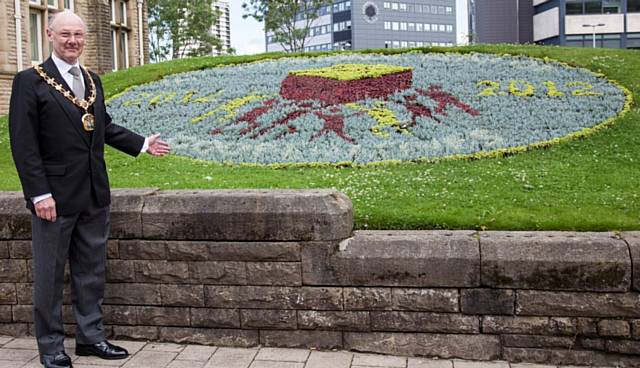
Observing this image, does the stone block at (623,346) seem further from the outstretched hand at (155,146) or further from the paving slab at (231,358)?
the outstretched hand at (155,146)

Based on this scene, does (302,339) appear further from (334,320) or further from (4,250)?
(4,250)

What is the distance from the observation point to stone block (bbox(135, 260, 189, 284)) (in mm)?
5711

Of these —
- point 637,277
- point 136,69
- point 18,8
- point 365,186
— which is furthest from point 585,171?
point 18,8

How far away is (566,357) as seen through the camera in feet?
16.9

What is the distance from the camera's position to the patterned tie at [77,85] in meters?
5.27

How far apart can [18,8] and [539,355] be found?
21039 millimetres

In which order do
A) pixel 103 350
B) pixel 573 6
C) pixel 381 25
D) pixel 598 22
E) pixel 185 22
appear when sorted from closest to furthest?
pixel 103 350 < pixel 185 22 < pixel 573 6 < pixel 598 22 < pixel 381 25

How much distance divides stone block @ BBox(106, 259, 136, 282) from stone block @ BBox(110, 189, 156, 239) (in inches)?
8.5

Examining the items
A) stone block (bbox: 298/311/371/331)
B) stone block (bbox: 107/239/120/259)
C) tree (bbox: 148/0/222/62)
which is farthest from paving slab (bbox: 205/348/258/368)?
tree (bbox: 148/0/222/62)

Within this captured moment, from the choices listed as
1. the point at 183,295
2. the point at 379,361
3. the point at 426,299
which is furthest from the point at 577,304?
the point at 183,295

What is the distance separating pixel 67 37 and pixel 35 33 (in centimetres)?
2069

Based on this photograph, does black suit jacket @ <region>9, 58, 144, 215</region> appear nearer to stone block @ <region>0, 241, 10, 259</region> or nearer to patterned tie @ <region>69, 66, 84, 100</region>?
patterned tie @ <region>69, 66, 84, 100</region>

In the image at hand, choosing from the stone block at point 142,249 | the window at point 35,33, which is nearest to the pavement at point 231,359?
the stone block at point 142,249

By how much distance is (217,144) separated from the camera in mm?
10625
